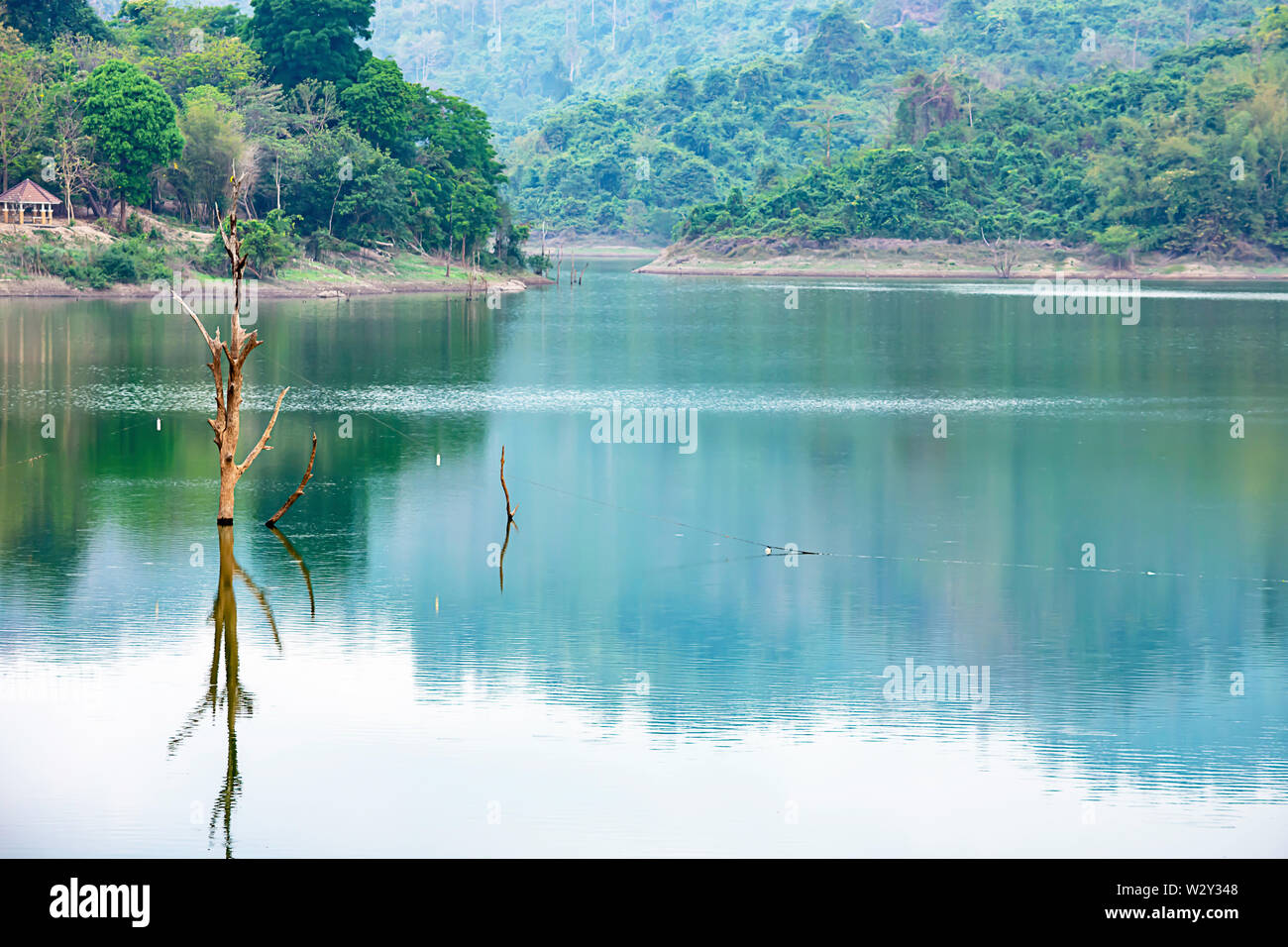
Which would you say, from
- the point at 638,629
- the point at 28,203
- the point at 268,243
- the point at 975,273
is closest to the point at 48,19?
the point at 28,203

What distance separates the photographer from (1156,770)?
17016mm

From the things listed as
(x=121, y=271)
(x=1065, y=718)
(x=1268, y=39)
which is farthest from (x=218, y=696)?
(x=1268, y=39)

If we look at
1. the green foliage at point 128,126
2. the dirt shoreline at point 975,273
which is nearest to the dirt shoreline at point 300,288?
the green foliage at point 128,126

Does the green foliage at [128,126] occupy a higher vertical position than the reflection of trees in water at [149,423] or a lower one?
higher

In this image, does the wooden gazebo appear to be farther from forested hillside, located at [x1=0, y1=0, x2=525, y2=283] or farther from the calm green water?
the calm green water

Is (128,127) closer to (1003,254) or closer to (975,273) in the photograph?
(975,273)

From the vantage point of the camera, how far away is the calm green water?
16.0 metres

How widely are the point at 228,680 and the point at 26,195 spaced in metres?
78.7

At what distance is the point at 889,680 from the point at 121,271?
77982 millimetres

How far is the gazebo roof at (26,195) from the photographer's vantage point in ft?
294

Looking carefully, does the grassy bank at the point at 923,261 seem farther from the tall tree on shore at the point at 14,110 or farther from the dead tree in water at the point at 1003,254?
the tall tree on shore at the point at 14,110

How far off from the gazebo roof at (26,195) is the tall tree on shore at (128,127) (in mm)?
4060
